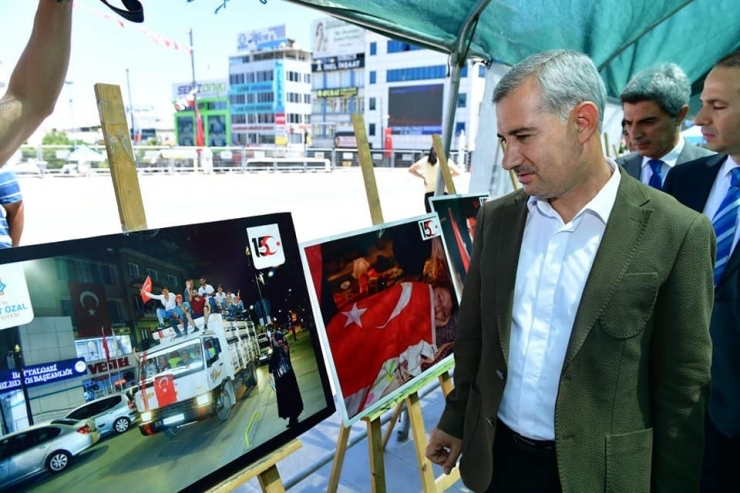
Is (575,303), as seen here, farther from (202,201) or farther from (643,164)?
(202,201)

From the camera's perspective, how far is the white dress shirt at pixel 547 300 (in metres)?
1.09

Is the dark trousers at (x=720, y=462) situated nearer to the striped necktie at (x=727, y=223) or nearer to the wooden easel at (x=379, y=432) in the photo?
the striped necktie at (x=727, y=223)

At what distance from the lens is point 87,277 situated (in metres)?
1.00

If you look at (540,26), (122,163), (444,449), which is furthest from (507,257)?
(540,26)

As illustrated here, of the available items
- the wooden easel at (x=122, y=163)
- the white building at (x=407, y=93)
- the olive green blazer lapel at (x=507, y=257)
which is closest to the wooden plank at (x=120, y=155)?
the wooden easel at (x=122, y=163)

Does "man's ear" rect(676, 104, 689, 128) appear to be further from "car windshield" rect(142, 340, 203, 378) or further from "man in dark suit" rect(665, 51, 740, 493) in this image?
"car windshield" rect(142, 340, 203, 378)

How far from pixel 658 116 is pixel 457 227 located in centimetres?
122

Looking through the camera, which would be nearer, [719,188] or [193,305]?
[193,305]

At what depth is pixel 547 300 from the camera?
3.64 feet

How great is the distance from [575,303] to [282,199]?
36.9 ft

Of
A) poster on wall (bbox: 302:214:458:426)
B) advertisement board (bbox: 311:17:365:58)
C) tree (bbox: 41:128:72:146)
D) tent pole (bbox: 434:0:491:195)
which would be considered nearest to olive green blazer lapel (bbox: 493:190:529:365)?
poster on wall (bbox: 302:214:458:426)

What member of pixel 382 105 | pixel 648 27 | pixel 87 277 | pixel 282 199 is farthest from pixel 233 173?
pixel 382 105

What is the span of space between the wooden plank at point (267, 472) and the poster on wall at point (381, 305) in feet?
0.90

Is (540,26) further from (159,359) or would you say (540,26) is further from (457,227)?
(159,359)
